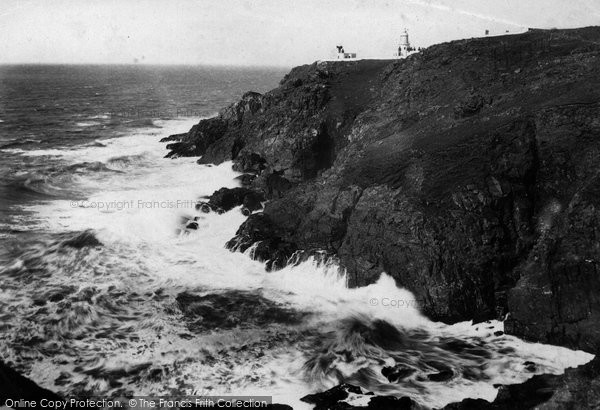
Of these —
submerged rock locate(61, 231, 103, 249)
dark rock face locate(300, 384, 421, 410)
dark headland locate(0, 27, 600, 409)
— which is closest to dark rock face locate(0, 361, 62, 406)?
dark rock face locate(300, 384, 421, 410)

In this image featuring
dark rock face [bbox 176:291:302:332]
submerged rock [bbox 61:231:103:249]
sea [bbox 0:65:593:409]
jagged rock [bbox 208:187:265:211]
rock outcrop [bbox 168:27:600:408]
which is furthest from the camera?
jagged rock [bbox 208:187:265:211]

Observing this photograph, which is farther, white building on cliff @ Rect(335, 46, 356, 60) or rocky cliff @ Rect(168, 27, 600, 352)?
white building on cliff @ Rect(335, 46, 356, 60)

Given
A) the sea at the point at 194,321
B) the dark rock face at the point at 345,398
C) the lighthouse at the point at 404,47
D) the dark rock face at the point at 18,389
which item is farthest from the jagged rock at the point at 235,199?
the lighthouse at the point at 404,47

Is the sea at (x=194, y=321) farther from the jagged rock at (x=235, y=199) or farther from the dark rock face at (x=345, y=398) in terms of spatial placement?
the jagged rock at (x=235, y=199)

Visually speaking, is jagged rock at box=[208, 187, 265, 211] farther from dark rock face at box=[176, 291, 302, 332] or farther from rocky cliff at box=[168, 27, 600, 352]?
dark rock face at box=[176, 291, 302, 332]

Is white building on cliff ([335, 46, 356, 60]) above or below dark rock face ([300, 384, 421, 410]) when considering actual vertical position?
above

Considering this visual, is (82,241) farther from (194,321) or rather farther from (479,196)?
(479,196)

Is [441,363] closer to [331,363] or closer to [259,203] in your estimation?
[331,363]
